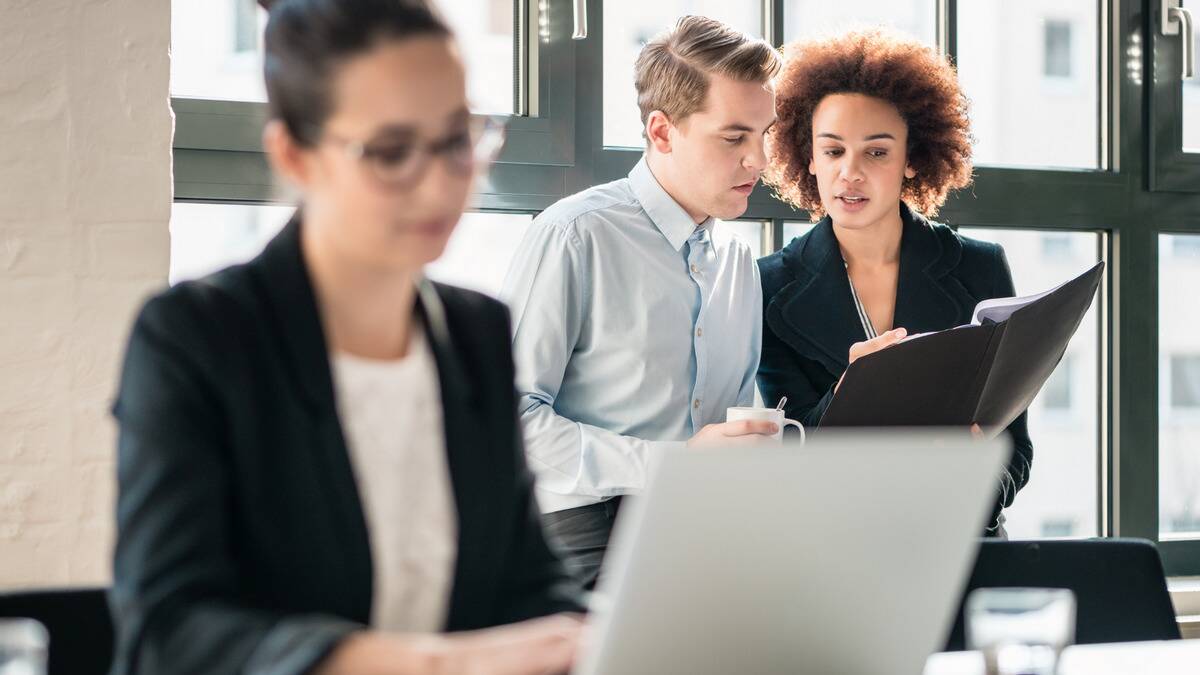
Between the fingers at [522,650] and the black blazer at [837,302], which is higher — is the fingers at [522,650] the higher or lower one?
the lower one

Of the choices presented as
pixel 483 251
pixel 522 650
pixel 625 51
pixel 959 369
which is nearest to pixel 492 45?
pixel 625 51

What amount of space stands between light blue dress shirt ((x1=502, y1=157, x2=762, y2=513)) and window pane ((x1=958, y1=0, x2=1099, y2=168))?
1056 millimetres

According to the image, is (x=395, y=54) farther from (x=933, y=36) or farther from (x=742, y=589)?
(x=933, y=36)

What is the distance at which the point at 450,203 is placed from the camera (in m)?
1.03

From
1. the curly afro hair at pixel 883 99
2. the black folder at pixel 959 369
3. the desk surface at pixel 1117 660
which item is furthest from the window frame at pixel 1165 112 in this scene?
the desk surface at pixel 1117 660

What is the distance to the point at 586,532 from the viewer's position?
208cm

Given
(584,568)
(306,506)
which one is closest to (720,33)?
(584,568)

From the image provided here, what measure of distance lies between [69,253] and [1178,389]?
2.45 meters

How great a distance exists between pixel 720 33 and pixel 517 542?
4.18ft

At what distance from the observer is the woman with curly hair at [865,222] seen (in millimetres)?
2336

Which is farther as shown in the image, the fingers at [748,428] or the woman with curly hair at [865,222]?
the woman with curly hair at [865,222]

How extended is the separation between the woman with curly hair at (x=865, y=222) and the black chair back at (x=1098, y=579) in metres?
0.53

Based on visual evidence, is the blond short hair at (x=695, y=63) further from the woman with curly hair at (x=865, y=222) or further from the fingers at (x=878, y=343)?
the fingers at (x=878, y=343)

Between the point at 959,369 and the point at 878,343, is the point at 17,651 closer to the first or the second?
the point at 959,369
